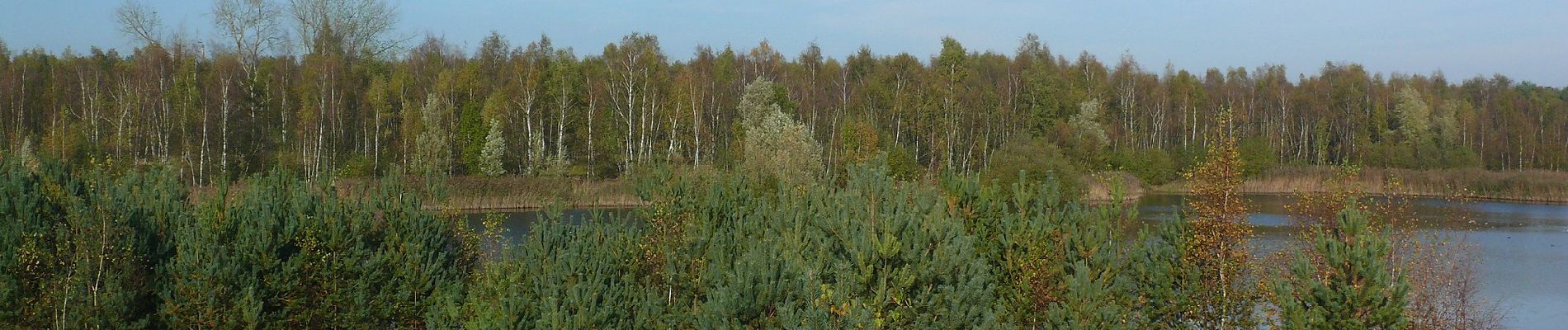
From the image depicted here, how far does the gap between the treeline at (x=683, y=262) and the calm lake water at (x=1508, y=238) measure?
44.0 inches

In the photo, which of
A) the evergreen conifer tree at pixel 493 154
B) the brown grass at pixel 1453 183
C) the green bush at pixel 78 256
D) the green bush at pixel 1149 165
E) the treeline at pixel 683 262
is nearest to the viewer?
the treeline at pixel 683 262

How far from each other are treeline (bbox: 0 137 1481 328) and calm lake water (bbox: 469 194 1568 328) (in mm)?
1117

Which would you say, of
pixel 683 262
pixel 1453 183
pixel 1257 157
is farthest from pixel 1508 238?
pixel 683 262

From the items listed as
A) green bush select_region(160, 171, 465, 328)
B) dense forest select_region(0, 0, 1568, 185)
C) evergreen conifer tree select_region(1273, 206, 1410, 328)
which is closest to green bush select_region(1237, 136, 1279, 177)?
dense forest select_region(0, 0, 1568, 185)

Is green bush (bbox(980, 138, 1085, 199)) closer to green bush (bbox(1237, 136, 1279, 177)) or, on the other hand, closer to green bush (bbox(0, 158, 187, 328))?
green bush (bbox(1237, 136, 1279, 177))

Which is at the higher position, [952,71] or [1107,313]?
[952,71]

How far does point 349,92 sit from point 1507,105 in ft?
262

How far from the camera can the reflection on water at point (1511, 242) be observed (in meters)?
26.0

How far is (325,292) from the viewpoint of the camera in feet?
56.3

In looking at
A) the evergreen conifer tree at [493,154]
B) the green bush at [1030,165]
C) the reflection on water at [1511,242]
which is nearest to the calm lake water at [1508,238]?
the reflection on water at [1511,242]

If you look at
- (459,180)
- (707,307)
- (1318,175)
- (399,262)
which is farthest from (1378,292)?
(1318,175)

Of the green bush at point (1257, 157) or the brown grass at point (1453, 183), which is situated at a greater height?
the green bush at point (1257, 157)

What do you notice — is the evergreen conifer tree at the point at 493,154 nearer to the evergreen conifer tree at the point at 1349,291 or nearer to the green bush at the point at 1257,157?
the green bush at the point at 1257,157

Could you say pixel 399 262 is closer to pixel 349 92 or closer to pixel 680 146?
pixel 680 146
